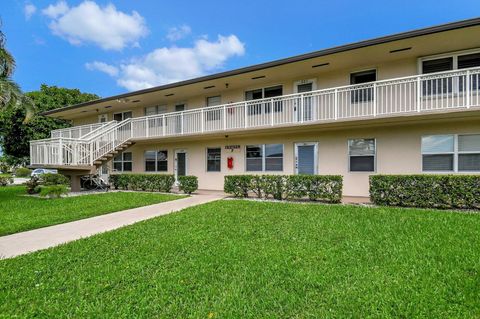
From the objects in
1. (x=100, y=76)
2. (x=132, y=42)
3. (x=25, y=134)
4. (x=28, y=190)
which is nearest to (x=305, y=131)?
(x=28, y=190)

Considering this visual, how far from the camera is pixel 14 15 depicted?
15.6 meters

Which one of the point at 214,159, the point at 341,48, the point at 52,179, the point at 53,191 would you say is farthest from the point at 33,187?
the point at 341,48

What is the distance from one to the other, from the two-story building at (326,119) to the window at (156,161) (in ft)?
0.32

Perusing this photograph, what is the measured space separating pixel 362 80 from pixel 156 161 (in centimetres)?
1358

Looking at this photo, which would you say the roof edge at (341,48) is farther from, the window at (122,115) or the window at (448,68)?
the window at (122,115)

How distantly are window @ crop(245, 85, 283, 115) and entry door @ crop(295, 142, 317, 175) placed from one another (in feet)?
7.15

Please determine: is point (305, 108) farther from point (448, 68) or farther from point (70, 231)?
point (70, 231)

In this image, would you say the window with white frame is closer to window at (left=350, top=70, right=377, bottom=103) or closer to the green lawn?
window at (left=350, top=70, right=377, bottom=103)

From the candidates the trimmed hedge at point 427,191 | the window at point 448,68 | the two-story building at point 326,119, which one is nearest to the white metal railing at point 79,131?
the two-story building at point 326,119

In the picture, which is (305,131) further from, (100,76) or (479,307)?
(100,76)

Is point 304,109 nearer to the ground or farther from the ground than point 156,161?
farther from the ground

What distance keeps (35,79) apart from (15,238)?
39.6 metres

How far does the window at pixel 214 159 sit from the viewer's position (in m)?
16.3

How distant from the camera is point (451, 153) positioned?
1065 centimetres
